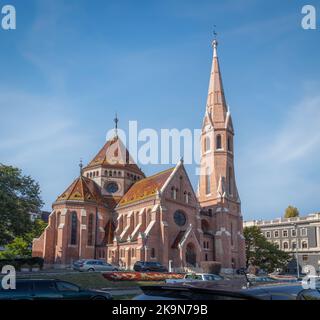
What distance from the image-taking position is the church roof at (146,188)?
57.9 m

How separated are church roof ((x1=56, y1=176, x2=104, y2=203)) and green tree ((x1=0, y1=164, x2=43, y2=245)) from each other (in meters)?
16.5

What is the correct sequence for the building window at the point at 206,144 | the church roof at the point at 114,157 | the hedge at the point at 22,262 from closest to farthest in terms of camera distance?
1. the hedge at the point at 22,262
2. the church roof at the point at 114,157
3. the building window at the point at 206,144

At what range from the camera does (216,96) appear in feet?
240

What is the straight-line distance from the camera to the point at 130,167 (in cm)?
7175

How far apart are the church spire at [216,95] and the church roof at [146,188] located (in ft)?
54.3

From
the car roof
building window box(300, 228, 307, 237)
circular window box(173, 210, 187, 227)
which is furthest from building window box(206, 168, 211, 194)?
the car roof

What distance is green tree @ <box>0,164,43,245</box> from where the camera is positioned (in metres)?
38.0

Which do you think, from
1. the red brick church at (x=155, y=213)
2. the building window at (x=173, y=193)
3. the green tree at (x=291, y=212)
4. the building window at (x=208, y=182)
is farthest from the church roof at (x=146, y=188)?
the green tree at (x=291, y=212)

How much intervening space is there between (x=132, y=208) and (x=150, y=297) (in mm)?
55352

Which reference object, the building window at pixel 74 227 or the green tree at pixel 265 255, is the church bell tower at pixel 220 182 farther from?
the building window at pixel 74 227

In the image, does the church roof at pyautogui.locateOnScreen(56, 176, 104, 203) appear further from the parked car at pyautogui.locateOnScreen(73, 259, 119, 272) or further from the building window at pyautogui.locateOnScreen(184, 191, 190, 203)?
the parked car at pyautogui.locateOnScreen(73, 259, 119, 272)

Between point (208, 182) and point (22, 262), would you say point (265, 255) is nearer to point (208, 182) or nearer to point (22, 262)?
point (208, 182)

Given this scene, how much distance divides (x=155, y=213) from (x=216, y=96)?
29.1 metres
